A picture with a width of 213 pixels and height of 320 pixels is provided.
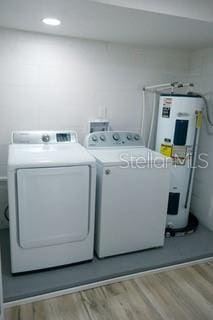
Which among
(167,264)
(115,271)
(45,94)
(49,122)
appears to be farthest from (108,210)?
(45,94)

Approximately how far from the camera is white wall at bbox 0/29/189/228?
2.34m

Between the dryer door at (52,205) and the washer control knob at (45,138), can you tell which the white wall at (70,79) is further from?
the dryer door at (52,205)

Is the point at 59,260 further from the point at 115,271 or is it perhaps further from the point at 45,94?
the point at 45,94

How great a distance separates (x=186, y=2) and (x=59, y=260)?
212 centimetres

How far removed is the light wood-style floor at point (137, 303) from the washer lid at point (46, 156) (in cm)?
97

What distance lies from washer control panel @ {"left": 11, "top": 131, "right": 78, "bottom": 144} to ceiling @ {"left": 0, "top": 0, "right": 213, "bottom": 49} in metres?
0.92

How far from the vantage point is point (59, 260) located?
6.61 feet

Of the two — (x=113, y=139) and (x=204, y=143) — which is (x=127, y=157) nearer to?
(x=113, y=139)

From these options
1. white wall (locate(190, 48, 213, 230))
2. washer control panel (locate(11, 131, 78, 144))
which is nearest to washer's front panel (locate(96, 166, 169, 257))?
washer control panel (locate(11, 131, 78, 144))

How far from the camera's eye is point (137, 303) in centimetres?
181

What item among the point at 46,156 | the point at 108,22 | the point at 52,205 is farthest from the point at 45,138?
the point at 108,22

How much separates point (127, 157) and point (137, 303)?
111 centimetres

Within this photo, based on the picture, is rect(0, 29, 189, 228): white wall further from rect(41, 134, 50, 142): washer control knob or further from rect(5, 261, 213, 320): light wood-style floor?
rect(5, 261, 213, 320): light wood-style floor

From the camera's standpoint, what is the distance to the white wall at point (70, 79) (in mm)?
2338
